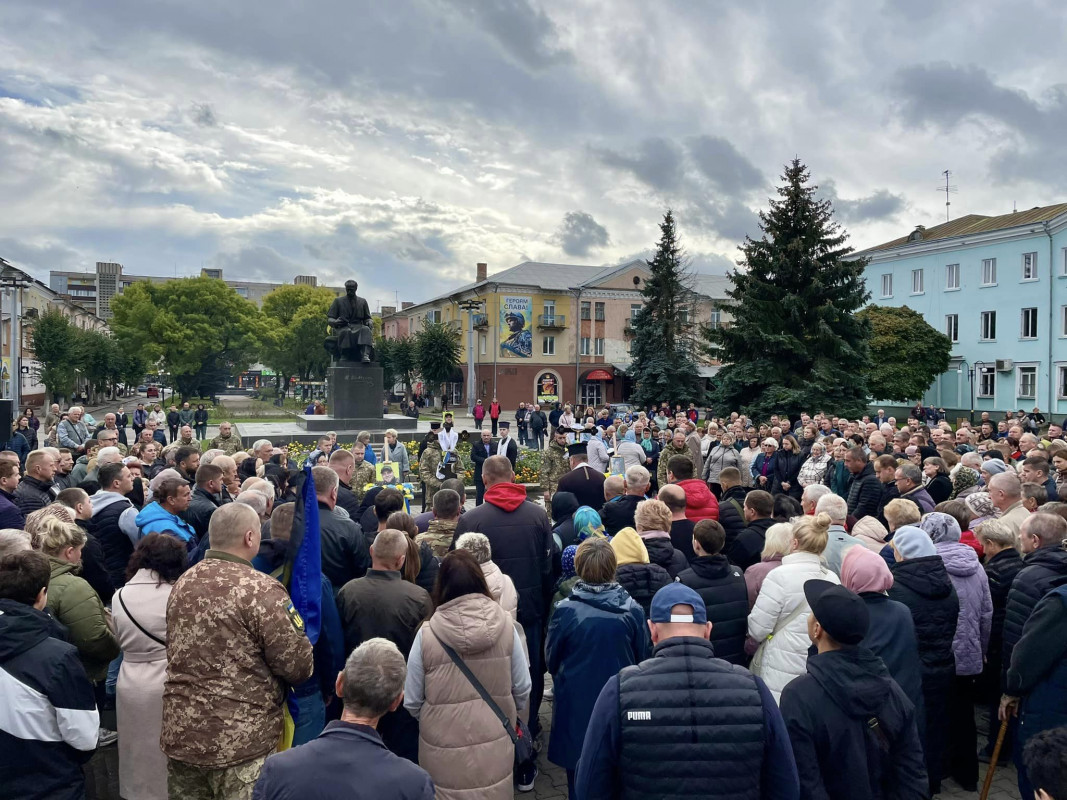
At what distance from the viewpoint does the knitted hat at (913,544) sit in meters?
4.49

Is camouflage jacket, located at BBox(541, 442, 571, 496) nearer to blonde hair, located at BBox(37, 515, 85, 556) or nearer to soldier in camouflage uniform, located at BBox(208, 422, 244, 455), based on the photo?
soldier in camouflage uniform, located at BBox(208, 422, 244, 455)

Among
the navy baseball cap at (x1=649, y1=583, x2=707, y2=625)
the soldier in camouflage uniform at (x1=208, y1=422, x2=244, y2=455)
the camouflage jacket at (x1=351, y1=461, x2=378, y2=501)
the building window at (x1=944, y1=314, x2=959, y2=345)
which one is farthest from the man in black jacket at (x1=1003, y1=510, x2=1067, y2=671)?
the building window at (x1=944, y1=314, x2=959, y2=345)

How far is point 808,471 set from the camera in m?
10.5

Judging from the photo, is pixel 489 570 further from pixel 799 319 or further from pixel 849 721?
pixel 799 319

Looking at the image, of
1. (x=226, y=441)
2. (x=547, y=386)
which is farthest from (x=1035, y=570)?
(x=547, y=386)

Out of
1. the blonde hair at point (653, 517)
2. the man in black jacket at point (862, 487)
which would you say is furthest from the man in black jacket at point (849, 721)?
the man in black jacket at point (862, 487)

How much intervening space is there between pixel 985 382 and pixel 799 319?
73.2 feet

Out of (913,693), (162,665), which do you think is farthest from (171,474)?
(913,693)

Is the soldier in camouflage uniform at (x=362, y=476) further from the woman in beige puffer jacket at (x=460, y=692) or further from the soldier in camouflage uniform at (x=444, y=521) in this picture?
the woman in beige puffer jacket at (x=460, y=692)

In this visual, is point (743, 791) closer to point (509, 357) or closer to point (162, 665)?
point (162, 665)

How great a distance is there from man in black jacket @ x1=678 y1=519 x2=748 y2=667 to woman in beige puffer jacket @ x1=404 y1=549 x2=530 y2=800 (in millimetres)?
1367

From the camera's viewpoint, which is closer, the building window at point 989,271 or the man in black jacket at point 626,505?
the man in black jacket at point 626,505

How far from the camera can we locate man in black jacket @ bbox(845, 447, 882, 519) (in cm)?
812

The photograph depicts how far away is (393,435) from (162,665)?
8.57 metres
